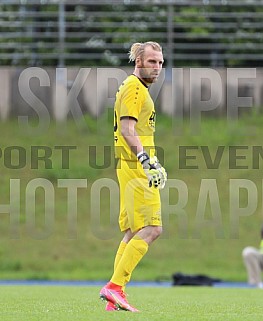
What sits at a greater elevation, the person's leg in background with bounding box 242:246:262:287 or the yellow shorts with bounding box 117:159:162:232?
the yellow shorts with bounding box 117:159:162:232

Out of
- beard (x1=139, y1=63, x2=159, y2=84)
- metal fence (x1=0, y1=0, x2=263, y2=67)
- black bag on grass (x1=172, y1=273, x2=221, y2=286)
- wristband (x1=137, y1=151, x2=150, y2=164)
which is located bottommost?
black bag on grass (x1=172, y1=273, x2=221, y2=286)

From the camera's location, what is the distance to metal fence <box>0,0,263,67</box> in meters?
27.0

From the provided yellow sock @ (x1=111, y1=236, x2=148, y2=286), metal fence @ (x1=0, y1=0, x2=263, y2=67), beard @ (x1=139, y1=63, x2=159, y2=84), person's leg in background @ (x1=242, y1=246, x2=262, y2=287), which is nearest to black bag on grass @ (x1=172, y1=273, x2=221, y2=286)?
person's leg in background @ (x1=242, y1=246, x2=262, y2=287)

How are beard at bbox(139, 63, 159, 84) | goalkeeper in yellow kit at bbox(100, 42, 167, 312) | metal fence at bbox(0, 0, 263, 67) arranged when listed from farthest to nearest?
1. metal fence at bbox(0, 0, 263, 67)
2. beard at bbox(139, 63, 159, 84)
3. goalkeeper in yellow kit at bbox(100, 42, 167, 312)

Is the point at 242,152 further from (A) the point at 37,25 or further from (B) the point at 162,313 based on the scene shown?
(B) the point at 162,313

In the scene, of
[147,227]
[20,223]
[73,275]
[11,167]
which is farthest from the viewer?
[11,167]

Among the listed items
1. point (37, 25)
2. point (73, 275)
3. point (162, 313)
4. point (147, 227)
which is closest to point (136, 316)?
point (162, 313)

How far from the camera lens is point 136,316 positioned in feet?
24.7

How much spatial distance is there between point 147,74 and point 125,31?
748 inches

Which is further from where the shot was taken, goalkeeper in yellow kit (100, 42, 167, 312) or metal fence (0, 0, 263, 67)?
metal fence (0, 0, 263, 67)

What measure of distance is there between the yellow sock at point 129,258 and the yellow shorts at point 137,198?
139mm

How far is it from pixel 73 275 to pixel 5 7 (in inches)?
407

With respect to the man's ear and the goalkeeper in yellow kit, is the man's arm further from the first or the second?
the man's ear

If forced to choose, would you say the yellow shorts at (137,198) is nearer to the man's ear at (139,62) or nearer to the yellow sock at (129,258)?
the yellow sock at (129,258)
